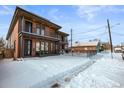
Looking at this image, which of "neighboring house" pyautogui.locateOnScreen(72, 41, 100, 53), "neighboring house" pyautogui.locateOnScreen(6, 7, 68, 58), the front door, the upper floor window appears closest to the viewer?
"neighboring house" pyautogui.locateOnScreen(6, 7, 68, 58)

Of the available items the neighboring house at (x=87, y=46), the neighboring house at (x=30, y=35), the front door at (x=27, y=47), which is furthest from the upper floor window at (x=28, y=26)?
the neighboring house at (x=87, y=46)

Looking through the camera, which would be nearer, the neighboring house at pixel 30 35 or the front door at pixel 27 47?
the neighboring house at pixel 30 35

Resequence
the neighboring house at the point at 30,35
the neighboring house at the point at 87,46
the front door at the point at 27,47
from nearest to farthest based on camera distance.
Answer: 1. the neighboring house at the point at 30,35
2. the front door at the point at 27,47
3. the neighboring house at the point at 87,46

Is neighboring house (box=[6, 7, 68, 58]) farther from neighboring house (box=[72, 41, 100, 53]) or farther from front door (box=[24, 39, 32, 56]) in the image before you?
neighboring house (box=[72, 41, 100, 53])

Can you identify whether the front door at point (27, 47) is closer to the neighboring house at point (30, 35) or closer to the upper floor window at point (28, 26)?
the neighboring house at point (30, 35)

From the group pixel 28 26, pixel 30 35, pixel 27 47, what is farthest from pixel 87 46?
pixel 30 35

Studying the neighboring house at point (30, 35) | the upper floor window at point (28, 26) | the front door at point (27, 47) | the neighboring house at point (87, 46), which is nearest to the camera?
the neighboring house at point (30, 35)

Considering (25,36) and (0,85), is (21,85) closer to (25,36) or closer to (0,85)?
(0,85)

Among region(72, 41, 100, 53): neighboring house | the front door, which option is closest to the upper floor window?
the front door

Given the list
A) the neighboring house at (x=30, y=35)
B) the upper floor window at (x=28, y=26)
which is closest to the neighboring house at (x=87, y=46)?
the neighboring house at (x=30, y=35)

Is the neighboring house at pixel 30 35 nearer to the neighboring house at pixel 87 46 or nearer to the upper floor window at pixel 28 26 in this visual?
the upper floor window at pixel 28 26

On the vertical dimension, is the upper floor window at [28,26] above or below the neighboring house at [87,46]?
above

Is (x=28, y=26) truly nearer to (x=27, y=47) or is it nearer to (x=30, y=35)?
(x=30, y=35)

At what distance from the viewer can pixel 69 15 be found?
1003 centimetres
